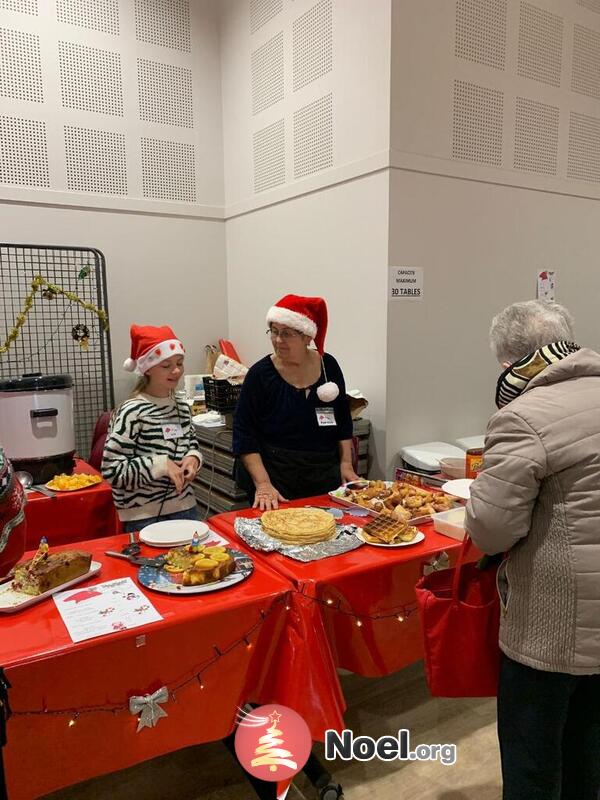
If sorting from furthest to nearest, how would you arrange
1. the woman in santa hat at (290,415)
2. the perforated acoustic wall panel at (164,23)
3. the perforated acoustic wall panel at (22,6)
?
1. the perforated acoustic wall panel at (164,23)
2. the perforated acoustic wall panel at (22,6)
3. the woman in santa hat at (290,415)

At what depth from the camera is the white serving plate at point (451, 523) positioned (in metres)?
1.98

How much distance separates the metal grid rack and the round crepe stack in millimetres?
2276

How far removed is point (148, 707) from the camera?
4.63 feet

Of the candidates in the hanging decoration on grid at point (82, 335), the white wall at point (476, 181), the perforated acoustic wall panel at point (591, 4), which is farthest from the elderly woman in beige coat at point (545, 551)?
the perforated acoustic wall panel at point (591, 4)

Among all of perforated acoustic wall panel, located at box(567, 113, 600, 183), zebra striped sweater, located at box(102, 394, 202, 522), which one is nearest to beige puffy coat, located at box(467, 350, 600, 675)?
zebra striped sweater, located at box(102, 394, 202, 522)

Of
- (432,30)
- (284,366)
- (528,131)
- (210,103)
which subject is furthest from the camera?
(210,103)

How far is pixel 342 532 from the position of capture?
1.96 metres

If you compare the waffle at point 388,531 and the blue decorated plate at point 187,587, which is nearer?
the blue decorated plate at point 187,587

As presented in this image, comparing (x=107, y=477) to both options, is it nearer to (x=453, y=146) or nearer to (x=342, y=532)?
(x=342, y=532)

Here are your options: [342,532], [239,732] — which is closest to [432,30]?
[342,532]

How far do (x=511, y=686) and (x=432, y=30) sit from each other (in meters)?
3.17

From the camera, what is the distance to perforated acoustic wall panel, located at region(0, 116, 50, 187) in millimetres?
3797

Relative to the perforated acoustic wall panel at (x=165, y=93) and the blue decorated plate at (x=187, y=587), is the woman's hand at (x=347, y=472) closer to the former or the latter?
the blue decorated plate at (x=187, y=587)

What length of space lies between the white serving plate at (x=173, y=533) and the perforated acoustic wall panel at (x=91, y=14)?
371cm
